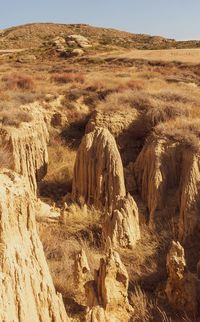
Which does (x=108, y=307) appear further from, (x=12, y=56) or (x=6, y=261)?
(x=12, y=56)

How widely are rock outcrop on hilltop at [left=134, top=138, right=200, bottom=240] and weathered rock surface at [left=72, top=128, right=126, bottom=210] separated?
71 centimetres

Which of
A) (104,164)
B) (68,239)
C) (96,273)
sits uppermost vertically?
(104,164)

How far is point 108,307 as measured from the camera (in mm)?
6301

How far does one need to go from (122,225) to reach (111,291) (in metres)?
2.65

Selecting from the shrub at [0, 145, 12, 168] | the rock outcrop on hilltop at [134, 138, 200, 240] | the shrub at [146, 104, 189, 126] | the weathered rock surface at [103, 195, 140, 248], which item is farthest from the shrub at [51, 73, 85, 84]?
the weathered rock surface at [103, 195, 140, 248]

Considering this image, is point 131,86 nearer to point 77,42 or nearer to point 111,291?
point 111,291

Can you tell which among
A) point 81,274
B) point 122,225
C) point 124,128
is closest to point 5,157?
point 122,225

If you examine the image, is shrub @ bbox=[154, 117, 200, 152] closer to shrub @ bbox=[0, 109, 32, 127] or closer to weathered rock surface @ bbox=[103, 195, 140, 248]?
weathered rock surface @ bbox=[103, 195, 140, 248]

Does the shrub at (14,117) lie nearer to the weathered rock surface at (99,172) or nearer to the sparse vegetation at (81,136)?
the sparse vegetation at (81,136)

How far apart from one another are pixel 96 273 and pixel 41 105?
10164 millimetres

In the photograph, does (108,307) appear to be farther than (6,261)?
Yes

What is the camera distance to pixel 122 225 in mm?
8953

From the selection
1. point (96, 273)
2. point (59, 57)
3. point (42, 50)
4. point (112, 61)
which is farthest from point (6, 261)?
point (42, 50)

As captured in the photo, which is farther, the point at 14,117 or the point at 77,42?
Answer: the point at 77,42
